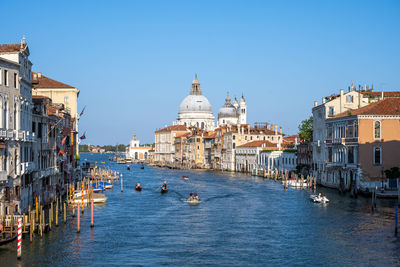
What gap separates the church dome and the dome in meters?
11.8

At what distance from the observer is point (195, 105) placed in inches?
6698

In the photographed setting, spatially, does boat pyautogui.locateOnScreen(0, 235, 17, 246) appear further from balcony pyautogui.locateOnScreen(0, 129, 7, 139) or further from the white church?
the white church

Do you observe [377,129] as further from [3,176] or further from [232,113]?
[232,113]

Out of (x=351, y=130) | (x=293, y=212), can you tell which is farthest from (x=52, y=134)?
(x=351, y=130)

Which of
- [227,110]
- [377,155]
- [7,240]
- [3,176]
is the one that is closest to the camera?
[7,240]

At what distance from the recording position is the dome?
170 meters

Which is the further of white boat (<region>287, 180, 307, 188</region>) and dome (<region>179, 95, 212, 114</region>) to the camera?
dome (<region>179, 95, 212, 114</region>)

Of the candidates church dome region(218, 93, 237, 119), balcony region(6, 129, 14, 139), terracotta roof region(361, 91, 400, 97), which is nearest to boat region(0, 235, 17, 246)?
balcony region(6, 129, 14, 139)

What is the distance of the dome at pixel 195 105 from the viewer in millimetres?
170000

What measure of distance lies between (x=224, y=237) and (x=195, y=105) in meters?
141

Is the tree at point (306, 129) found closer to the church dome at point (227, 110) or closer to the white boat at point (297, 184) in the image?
the white boat at point (297, 184)

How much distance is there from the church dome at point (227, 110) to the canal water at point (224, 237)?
111 metres

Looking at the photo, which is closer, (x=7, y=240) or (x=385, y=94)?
(x=7, y=240)

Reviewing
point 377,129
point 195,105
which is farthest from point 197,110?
point 377,129
